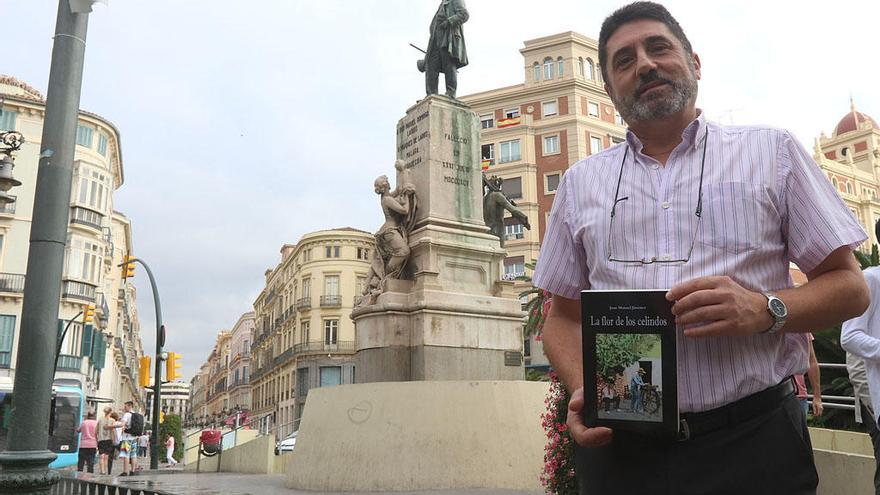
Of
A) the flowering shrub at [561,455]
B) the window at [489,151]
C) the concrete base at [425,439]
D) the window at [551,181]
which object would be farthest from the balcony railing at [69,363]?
the flowering shrub at [561,455]

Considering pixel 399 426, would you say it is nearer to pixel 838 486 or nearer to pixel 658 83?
pixel 838 486

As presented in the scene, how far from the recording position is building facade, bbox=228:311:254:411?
334 ft

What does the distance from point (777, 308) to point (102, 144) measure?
50.1 meters

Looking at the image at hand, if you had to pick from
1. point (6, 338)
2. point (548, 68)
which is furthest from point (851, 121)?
point (6, 338)

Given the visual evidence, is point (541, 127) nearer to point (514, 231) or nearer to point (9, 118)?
point (514, 231)

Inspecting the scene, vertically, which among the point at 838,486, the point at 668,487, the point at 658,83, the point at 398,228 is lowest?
the point at 838,486

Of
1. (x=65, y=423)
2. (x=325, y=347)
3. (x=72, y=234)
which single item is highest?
(x=72, y=234)

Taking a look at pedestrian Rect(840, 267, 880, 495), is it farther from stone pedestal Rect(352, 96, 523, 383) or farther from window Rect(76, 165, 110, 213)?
window Rect(76, 165, 110, 213)

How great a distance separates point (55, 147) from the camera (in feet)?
13.8

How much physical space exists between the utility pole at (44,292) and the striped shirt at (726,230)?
11.1ft

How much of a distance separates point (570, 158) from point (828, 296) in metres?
45.4

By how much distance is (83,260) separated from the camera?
1709 inches

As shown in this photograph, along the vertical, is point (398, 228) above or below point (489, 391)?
above

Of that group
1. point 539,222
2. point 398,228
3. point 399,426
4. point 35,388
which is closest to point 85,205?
point 539,222
